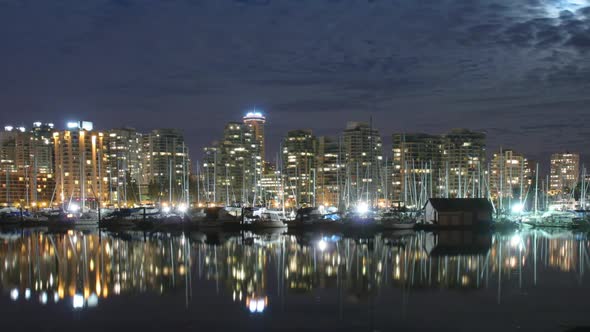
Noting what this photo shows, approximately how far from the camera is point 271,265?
31.8 metres

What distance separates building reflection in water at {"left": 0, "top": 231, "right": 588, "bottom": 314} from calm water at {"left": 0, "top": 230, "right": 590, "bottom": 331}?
82mm

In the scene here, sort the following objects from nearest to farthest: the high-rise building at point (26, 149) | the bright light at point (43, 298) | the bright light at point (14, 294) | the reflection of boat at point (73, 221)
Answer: the bright light at point (43, 298), the bright light at point (14, 294), the reflection of boat at point (73, 221), the high-rise building at point (26, 149)

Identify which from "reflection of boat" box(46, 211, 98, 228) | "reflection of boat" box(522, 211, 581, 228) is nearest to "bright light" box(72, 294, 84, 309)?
"reflection of boat" box(46, 211, 98, 228)

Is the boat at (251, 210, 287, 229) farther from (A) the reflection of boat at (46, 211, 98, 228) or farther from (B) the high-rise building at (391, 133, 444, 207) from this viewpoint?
(B) the high-rise building at (391, 133, 444, 207)

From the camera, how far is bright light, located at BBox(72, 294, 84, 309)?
70.3ft

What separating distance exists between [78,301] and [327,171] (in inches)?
6135

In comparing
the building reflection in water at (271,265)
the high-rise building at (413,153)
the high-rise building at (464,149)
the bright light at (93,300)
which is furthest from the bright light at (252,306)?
the high-rise building at (464,149)

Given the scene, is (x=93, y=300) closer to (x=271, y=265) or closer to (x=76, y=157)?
(x=271, y=265)

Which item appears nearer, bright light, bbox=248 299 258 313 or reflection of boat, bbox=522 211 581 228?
bright light, bbox=248 299 258 313

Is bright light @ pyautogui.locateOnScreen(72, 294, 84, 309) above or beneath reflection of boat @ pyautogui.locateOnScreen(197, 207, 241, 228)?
above

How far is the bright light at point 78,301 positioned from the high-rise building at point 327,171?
13883 cm

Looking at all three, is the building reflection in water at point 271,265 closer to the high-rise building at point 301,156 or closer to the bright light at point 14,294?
the bright light at point 14,294

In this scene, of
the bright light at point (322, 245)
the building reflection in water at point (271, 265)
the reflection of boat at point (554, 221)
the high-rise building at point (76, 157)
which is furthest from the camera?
the high-rise building at point (76, 157)

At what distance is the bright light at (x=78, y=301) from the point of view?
21.4 meters
